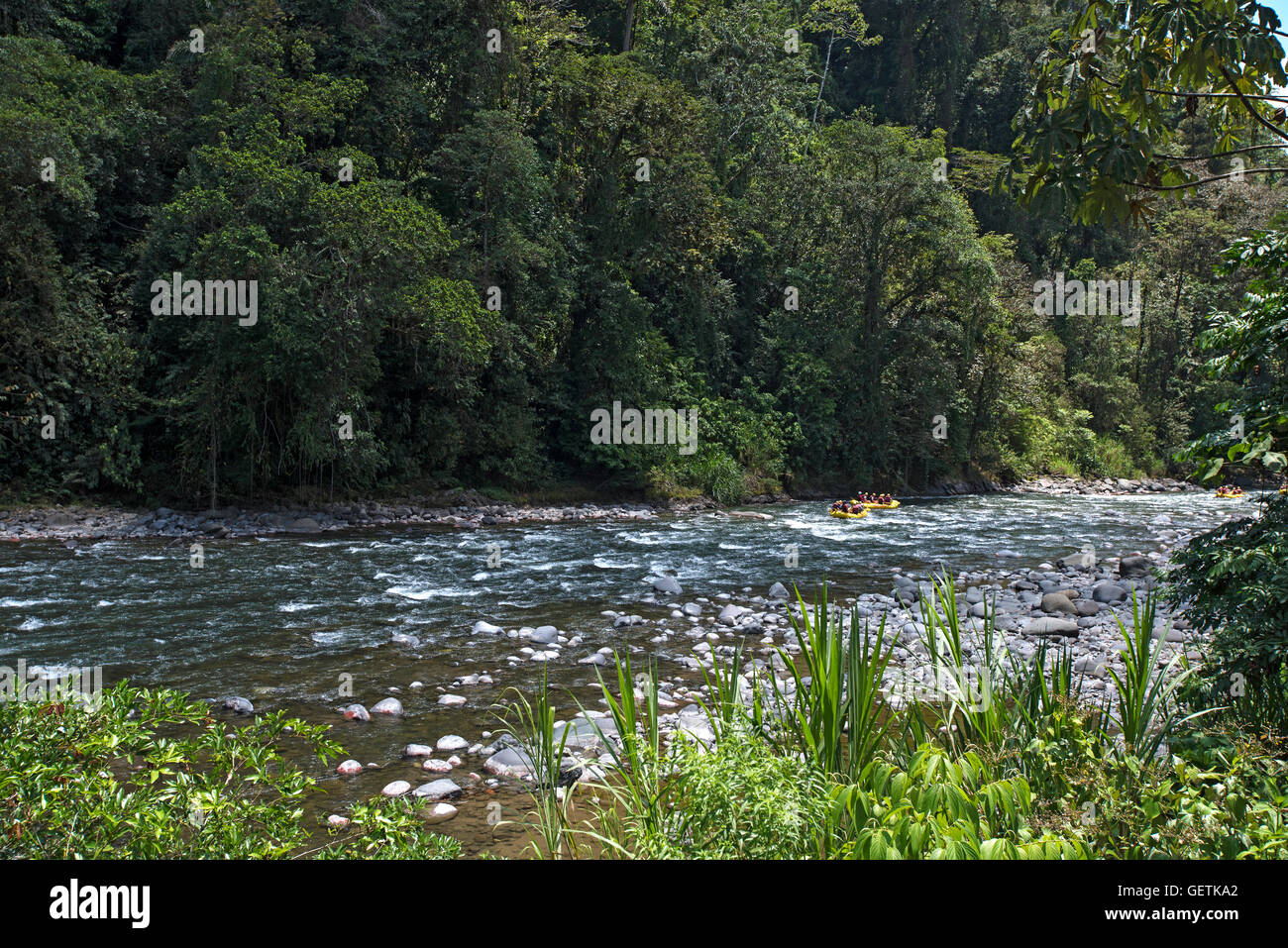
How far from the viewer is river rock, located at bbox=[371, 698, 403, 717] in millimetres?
6125

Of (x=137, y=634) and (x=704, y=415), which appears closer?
(x=137, y=634)

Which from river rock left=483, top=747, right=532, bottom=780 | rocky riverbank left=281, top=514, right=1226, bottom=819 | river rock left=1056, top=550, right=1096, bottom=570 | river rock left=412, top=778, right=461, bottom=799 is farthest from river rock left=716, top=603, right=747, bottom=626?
river rock left=1056, top=550, right=1096, bottom=570

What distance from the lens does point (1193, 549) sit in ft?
13.2

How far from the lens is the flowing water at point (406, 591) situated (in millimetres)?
6781

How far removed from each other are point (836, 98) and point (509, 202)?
98.9 feet

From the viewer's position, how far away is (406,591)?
10.5 m

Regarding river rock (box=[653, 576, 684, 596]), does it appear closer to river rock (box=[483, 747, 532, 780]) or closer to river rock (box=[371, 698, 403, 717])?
river rock (box=[371, 698, 403, 717])

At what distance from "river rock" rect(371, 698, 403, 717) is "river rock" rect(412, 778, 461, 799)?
55.1 inches

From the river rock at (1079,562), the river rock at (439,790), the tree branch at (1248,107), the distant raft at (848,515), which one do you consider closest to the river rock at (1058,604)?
the river rock at (1079,562)

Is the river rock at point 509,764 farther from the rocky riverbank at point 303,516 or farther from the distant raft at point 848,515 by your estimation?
the distant raft at point 848,515

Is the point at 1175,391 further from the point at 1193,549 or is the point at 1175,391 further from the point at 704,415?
the point at 1193,549

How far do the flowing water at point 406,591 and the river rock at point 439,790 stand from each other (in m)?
0.33

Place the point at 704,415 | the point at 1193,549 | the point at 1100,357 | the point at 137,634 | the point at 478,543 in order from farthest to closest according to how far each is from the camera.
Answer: the point at 1100,357, the point at 704,415, the point at 478,543, the point at 137,634, the point at 1193,549

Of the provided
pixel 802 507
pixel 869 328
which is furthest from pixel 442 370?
pixel 869 328
